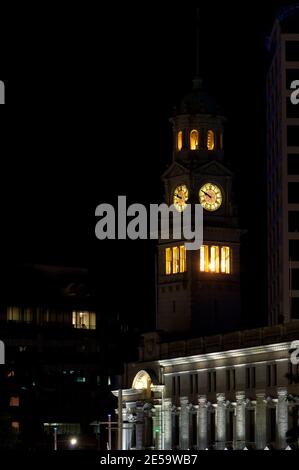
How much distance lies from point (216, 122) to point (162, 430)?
31405 millimetres

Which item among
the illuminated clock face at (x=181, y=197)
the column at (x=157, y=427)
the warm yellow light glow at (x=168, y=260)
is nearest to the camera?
the column at (x=157, y=427)

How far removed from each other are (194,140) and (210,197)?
598 cm

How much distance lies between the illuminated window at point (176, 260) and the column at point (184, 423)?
15618mm

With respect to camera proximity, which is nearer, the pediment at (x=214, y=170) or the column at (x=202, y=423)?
the column at (x=202, y=423)

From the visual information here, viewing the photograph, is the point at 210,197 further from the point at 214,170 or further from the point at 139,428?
the point at 139,428

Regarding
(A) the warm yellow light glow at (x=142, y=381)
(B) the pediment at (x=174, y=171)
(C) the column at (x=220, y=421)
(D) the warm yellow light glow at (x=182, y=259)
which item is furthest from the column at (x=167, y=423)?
(B) the pediment at (x=174, y=171)

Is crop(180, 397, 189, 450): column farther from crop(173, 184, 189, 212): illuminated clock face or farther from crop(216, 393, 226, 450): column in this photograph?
crop(173, 184, 189, 212): illuminated clock face

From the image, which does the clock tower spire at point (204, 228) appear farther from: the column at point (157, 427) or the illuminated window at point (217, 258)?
the column at point (157, 427)

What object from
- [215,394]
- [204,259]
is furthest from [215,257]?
[215,394]

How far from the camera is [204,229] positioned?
192 metres

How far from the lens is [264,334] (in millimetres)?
169250

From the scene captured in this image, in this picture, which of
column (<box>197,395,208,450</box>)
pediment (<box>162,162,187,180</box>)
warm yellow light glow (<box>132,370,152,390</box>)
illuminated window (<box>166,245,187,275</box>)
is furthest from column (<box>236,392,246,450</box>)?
pediment (<box>162,162,187,180</box>)

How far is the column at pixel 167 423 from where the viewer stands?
615 feet
